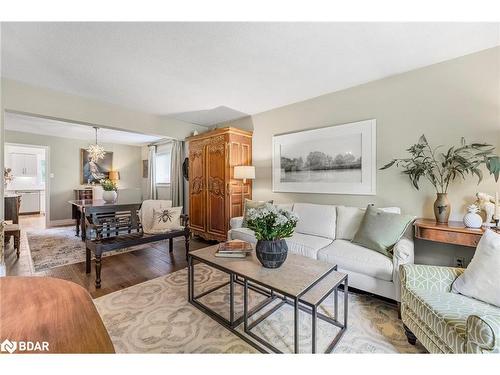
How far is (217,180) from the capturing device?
3.84 metres

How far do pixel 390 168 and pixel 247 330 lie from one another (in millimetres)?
2429

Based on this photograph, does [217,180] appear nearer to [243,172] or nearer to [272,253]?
[243,172]

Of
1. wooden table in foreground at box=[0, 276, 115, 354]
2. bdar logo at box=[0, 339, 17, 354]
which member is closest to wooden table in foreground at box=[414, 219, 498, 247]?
wooden table in foreground at box=[0, 276, 115, 354]

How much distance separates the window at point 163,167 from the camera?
5956mm

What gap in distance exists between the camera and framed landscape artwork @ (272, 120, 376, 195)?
2.86 m

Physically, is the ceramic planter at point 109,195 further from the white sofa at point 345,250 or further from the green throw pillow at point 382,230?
the green throw pillow at point 382,230

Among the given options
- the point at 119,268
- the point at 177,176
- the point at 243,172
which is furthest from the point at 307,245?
the point at 177,176

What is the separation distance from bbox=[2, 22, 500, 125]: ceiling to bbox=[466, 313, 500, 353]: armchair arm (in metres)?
2.08

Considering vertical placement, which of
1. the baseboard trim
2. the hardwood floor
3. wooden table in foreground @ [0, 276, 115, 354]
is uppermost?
wooden table in foreground @ [0, 276, 115, 354]

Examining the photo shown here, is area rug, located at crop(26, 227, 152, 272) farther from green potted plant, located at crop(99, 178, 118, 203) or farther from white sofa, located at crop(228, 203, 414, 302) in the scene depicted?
white sofa, located at crop(228, 203, 414, 302)

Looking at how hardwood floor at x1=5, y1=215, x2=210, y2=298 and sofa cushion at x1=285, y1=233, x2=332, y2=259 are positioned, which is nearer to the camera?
sofa cushion at x1=285, y1=233, x2=332, y2=259

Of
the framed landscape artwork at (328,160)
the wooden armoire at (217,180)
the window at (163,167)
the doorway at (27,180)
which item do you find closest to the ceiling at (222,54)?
the framed landscape artwork at (328,160)

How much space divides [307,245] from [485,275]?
1.38 m

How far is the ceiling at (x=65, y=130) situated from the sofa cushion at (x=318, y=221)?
3882 millimetres
